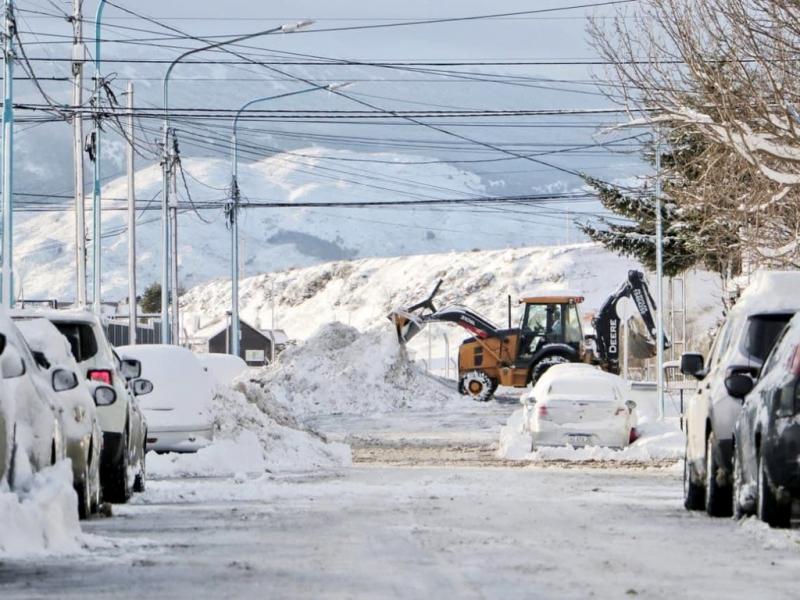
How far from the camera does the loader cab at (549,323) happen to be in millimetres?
56844

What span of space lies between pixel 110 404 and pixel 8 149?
673 inches

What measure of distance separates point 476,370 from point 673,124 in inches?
1149

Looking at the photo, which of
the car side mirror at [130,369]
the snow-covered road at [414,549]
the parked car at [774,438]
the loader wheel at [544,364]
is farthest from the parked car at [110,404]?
the loader wheel at [544,364]

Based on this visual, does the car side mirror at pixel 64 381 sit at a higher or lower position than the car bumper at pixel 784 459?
higher

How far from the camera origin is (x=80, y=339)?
18.4 m

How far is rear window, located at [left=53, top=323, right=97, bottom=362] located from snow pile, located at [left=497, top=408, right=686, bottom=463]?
1286 cm

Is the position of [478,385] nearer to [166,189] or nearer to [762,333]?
[166,189]

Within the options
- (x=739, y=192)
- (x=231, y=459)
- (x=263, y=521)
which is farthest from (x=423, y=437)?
(x=263, y=521)

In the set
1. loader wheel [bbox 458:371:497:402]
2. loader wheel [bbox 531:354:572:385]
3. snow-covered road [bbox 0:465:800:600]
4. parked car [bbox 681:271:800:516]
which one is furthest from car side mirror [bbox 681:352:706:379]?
loader wheel [bbox 458:371:497:402]

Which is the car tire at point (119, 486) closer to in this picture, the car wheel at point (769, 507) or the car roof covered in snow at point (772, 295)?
the car roof covered in snow at point (772, 295)

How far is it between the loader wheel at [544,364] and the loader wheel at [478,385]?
2813 mm

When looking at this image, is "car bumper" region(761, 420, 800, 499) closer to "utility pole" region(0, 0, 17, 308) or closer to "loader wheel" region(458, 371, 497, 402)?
"utility pole" region(0, 0, 17, 308)

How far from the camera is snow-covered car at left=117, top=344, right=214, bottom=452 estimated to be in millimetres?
26031

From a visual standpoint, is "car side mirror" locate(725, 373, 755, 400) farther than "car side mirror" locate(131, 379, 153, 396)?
No
